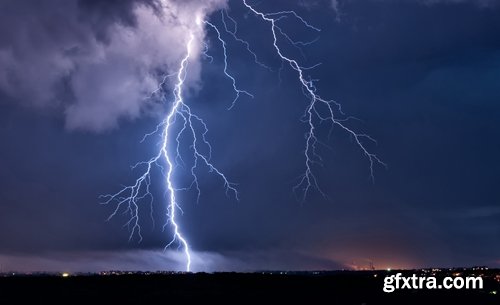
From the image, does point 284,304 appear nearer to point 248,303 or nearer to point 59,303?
point 248,303

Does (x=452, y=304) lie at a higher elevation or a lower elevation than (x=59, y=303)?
higher

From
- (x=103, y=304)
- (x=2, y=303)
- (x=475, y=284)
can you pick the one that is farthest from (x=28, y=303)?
(x=475, y=284)

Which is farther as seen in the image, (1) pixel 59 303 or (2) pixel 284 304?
(1) pixel 59 303

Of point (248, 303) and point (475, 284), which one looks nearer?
point (248, 303)

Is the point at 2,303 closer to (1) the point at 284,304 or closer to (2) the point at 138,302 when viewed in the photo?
(2) the point at 138,302

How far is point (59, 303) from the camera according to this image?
34.9m

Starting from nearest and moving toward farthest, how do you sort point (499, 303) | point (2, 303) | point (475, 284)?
point (499, 303), point (2, 303), point (475, 284)

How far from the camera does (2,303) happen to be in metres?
34.3

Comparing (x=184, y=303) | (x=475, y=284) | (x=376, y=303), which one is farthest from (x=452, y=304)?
(x=475, y=284)

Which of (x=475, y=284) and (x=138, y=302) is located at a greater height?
(x=475, y=284)

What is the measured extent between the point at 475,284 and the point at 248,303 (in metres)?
39.2

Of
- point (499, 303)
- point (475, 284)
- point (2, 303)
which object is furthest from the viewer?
point (475, 284)

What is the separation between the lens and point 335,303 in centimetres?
3234

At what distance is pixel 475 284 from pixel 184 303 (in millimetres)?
41075
